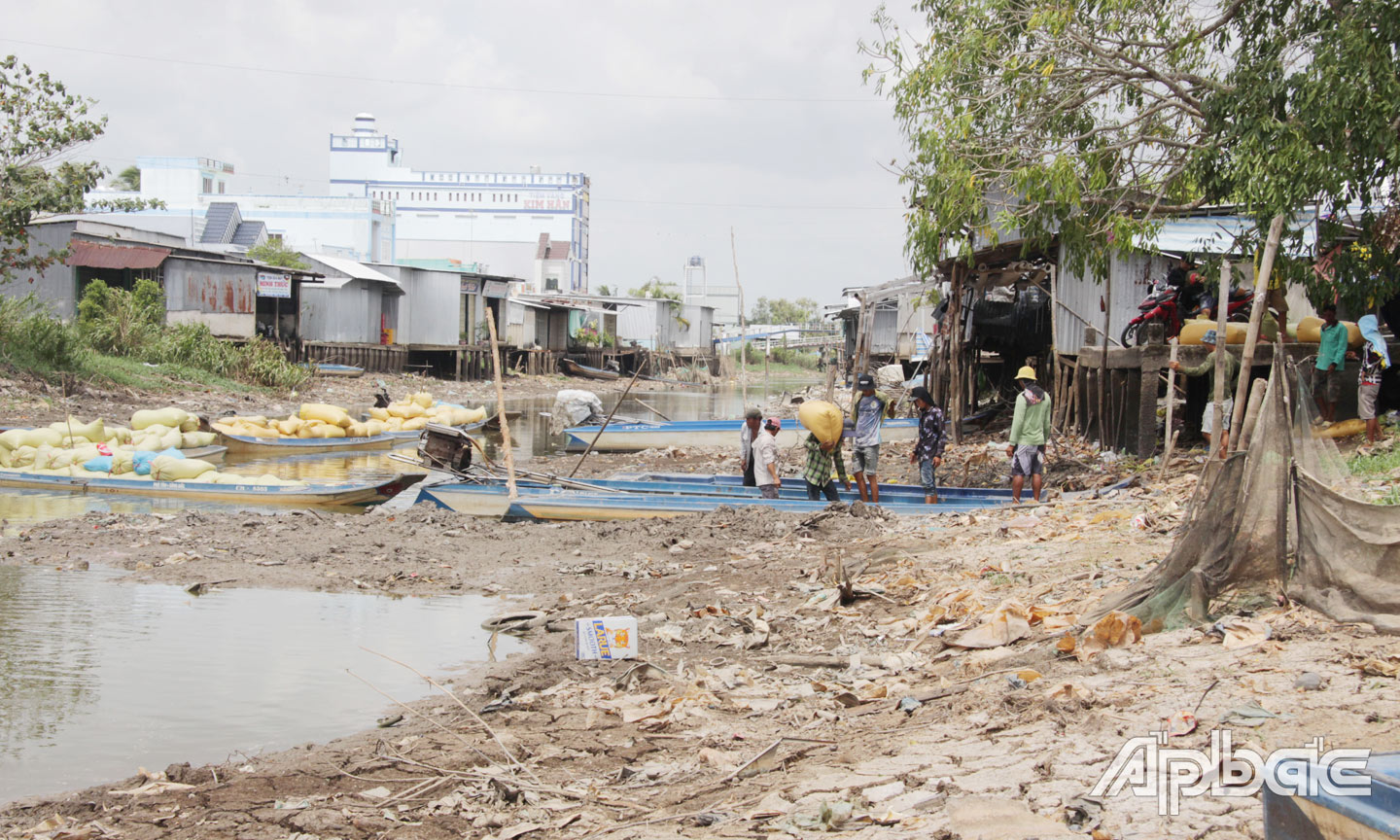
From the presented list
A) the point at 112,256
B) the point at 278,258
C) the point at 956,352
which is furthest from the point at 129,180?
the point at 956,352

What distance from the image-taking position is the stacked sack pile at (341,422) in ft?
61.7

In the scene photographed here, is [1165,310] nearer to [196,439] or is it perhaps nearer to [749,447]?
[749,447]

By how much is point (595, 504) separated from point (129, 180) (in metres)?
63.9

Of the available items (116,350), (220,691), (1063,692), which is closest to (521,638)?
(220,691)

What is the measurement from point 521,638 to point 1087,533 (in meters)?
4.39

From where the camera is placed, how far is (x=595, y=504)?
11.7 meters

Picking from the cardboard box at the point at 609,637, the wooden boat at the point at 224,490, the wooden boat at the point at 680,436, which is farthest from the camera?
the wooden boat at the point at 680,436

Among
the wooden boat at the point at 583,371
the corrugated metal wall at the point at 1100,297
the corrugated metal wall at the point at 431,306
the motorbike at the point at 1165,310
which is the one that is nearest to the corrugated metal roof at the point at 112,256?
the corrugated metal wall at the point at 431,306

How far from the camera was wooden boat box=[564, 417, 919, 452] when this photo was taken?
67.1 feet

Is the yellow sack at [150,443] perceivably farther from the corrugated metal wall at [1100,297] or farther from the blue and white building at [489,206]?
→ the blue and white building at [489,206]

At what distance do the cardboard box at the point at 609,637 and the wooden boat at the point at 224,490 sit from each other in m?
7.79

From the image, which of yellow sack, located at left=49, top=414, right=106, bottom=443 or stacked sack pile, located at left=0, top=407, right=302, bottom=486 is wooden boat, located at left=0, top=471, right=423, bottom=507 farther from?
yellow sack, located at left=49, top=414, right=106, bottom=443

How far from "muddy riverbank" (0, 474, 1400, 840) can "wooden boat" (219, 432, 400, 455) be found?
1082cm

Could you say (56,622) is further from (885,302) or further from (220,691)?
(885,302)
